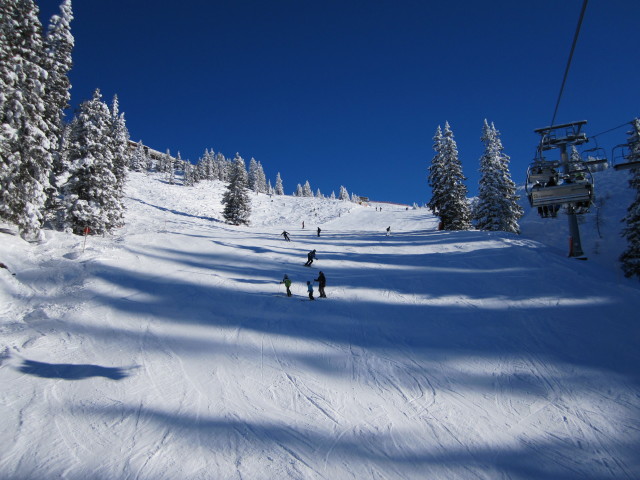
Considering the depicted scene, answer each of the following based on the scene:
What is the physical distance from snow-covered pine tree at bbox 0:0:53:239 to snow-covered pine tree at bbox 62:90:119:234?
16.8 ft

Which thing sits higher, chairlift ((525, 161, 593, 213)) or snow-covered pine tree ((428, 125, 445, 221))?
snow-covered pine tree ((428, 125, 445, 221))

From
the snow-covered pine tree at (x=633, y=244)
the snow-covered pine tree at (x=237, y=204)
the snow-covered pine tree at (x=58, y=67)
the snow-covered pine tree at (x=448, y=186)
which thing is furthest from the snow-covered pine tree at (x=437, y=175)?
the snow-covered pine tree at (x=58, y=67)

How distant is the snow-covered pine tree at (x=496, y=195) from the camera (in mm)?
35062

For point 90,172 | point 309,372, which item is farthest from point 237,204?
point 309,372

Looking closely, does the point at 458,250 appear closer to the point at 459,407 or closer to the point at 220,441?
the point at 459,407

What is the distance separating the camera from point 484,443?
7098 mm

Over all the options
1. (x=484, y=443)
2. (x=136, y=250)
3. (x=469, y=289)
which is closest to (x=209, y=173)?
(x=136, y=250)

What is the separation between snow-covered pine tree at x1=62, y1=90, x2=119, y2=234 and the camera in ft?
78.3

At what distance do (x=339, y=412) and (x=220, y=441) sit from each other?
270 cm

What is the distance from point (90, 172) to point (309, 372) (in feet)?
79.5

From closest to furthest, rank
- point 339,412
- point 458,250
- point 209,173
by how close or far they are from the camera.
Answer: point 339,412
point 458,250
point 209,173

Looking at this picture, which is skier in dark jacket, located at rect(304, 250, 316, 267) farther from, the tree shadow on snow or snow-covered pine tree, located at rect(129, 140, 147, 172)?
snow-covered pine tree, located at rect(129, 140, 147, 172)

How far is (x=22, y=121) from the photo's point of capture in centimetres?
1795

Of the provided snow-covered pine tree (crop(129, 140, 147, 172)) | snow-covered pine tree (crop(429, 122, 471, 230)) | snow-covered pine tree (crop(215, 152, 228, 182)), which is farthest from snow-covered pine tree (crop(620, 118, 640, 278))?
snow-covered pine tree (crop(129, 140, 147, 172))
